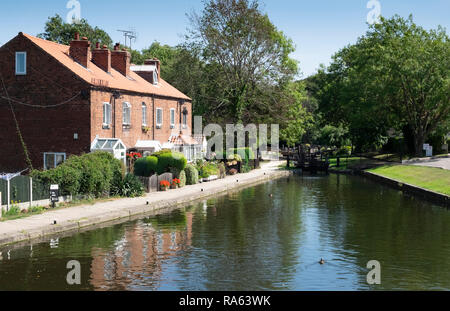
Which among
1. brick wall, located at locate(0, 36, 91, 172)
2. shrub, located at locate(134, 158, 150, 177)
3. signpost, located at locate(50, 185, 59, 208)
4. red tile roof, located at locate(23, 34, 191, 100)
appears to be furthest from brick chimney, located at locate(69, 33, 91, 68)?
signpost, located at locate(50, 185, 59, 208)

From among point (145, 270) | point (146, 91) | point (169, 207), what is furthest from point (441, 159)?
point (145, 270)

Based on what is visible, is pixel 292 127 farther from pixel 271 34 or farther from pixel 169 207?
pixel 169 207

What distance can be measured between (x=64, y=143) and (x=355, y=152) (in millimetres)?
51925

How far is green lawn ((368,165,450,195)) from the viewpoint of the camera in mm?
35131

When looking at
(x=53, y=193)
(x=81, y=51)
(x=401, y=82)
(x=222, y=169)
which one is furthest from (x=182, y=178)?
(x=401, y=82)

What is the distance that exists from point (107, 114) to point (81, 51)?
447 centimetres

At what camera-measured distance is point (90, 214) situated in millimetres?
23188

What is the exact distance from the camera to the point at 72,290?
13070 millimetres

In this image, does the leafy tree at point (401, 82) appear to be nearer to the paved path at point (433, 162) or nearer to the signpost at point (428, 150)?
the signpost at point (428, 150)

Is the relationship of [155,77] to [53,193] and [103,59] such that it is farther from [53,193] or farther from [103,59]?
[53,193]

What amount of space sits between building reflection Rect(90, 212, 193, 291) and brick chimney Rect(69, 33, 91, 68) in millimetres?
16965

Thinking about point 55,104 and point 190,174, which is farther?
point 190,174

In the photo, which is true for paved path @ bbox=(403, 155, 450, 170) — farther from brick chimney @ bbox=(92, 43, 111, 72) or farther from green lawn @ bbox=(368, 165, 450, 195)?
brick chimney @ bbox=(92, 43, 111, 72)

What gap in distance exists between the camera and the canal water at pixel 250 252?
13844 mm
